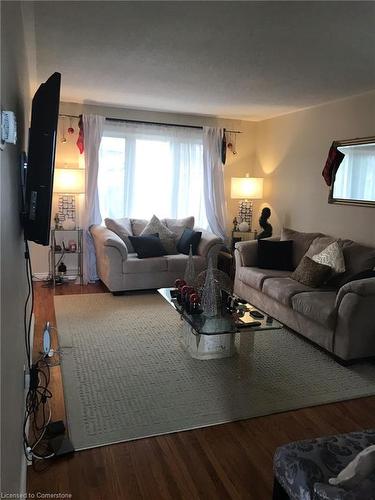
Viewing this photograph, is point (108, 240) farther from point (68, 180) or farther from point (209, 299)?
point (209, 299)

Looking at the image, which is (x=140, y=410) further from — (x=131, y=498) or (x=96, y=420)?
(x=131, y=498)

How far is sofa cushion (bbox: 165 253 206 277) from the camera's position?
5078mm

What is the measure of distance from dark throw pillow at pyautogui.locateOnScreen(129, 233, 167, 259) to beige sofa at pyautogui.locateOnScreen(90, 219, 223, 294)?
0.26 feet

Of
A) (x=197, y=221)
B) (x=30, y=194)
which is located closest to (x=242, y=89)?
(x=197, y=221)

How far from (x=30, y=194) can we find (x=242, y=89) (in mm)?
2992

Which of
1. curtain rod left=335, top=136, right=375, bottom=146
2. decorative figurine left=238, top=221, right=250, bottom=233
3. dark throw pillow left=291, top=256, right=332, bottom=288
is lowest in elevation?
dark throw pillow left=291, top=256, right=332, bottom=288

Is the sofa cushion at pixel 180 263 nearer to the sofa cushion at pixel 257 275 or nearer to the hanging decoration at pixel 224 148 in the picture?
the sofa cushion at pixel 257 275

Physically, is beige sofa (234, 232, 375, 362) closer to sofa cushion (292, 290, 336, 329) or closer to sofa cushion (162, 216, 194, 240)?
sofa cushion (292, 290, 336, 329)

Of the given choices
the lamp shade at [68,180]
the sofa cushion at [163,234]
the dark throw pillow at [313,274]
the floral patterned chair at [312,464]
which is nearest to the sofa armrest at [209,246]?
the sofa cushion at [163,234]

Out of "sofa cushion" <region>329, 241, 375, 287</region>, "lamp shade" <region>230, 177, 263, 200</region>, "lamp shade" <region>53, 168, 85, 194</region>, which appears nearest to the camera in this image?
"sofa cushion" <region>329, 241, 375, 287</region>

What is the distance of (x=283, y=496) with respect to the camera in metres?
1.56

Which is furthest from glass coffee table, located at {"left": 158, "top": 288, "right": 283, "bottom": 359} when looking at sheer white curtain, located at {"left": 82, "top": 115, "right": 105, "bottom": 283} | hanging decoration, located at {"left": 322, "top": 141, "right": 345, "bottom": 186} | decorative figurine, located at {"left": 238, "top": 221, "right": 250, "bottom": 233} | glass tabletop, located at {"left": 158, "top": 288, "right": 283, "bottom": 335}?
decorative figurine, located at {"left": 238, "top": 221, "right": 250, "bottom": 233}

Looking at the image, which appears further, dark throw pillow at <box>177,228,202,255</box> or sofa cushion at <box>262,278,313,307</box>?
dark throw pillow at <box>177,228,202,255</box>

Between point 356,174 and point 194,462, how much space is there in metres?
3.46
